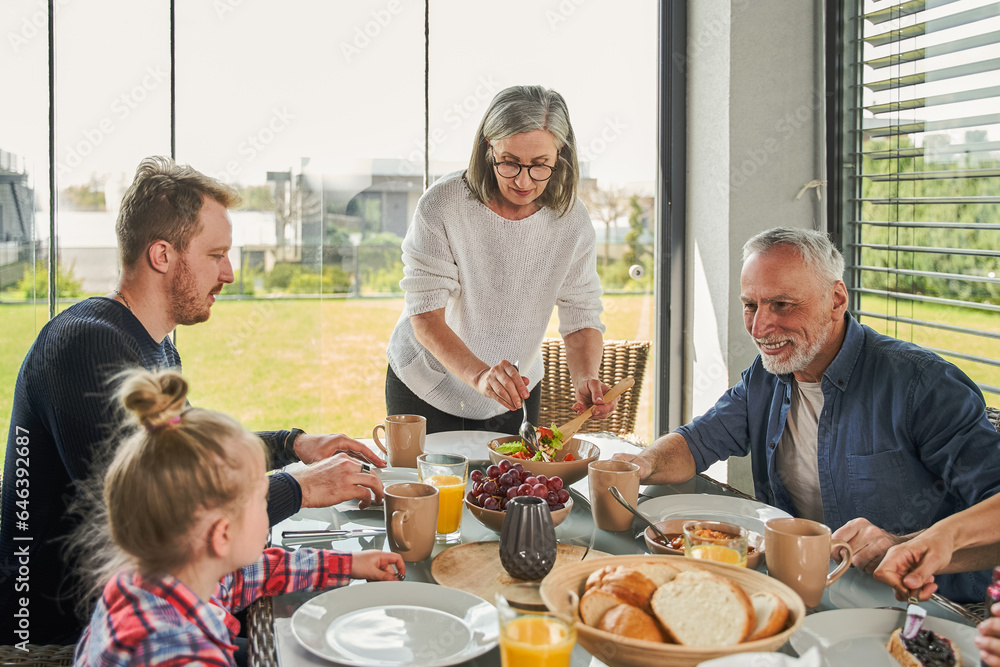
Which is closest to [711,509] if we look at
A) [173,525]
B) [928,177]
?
[173,525]

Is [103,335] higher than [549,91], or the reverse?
[549,91]

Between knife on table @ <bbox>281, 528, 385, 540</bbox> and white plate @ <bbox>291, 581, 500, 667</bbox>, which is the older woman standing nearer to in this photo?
knife on table @ <bbox>281, 528, 385, 540</bbox>

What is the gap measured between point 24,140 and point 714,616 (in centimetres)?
327

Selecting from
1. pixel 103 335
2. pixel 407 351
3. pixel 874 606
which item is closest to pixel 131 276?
pixel 103 335

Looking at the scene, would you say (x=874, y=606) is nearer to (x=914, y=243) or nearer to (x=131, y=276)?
(x=131, y=276)

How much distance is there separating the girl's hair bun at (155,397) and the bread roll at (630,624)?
0.56m

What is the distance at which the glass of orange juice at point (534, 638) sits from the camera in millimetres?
842

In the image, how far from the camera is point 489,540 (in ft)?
4.58

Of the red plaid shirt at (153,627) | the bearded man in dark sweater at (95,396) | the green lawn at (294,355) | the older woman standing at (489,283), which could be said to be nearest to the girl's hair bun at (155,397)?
the red plaid shirt at (153,627)

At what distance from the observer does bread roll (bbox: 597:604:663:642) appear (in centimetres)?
88

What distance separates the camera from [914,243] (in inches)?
110

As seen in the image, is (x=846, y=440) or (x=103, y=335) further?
(x=846, y=440)

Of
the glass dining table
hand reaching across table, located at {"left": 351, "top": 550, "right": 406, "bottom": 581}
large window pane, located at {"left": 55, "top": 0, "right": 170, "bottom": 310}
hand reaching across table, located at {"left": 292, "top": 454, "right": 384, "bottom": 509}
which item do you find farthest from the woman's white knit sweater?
large window pane, located at {"left": 55, "top": 0, "right": 170, "bottom": 310}

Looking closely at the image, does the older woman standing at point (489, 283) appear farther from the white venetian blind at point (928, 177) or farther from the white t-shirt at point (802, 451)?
the white venetian blind at point (928, 177)
